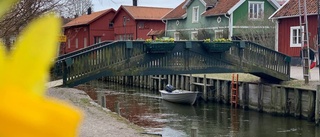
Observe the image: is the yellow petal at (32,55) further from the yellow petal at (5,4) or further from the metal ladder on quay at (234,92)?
the metal ladder on quay at (234,92)

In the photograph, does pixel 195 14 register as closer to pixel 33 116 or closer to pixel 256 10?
pixel 256 10

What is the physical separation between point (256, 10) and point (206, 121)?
16.3 meters

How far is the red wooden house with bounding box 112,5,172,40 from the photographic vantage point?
147 ft

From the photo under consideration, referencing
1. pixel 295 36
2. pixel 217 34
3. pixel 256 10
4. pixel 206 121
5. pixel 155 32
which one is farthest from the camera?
pixel 155 32

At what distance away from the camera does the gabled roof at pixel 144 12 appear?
1769 inches

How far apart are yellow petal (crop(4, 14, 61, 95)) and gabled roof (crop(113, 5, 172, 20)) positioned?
1739 inches

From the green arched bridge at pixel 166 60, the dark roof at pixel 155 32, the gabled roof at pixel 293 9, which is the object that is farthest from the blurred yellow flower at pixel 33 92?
the dark roof at pixel 155 32

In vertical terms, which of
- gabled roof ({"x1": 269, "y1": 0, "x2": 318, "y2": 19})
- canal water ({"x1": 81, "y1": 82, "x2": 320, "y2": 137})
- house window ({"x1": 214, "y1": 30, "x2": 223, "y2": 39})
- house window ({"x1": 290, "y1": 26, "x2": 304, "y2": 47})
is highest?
gabled roof ({"x1": 269, "y1": 0, "x2": 318, "y2": 19})

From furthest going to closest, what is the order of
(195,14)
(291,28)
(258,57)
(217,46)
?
(195,14)
(291,28)
(258,57)
(217,46)

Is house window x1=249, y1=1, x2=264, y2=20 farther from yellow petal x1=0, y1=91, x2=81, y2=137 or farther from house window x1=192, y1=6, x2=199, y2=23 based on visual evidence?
yellow petal x1=0, y1=91, x2=81, y2=137

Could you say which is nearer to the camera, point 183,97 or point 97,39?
point 183,97

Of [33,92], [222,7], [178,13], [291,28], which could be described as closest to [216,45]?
[291,28]

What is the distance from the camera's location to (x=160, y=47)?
17.0m

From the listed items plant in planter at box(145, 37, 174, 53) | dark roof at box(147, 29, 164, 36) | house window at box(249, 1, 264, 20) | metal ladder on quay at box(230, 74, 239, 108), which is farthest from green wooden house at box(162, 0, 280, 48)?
plant in planter at box(145, 37, 174, 53)
